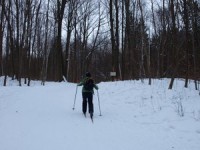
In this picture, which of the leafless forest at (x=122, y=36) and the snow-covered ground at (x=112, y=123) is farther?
the leafless forest at (x=122, y=36)

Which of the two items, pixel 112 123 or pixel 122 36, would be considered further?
pixel 122 36

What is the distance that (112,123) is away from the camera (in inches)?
448

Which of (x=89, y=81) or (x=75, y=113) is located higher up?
(x=89, y=81)

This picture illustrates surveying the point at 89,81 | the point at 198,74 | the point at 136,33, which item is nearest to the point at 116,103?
the point at 89,81

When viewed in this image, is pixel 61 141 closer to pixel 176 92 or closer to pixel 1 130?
pixel 1 130

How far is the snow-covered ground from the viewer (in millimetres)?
8266

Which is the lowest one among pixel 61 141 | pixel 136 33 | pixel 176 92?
pixel 61 141

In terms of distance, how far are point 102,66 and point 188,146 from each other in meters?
68.7

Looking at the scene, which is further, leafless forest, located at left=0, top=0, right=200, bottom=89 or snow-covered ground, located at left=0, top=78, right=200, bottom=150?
leafless forest, located at left=0, top=0, right=200, bottom=89

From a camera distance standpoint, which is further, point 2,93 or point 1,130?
point 2,93

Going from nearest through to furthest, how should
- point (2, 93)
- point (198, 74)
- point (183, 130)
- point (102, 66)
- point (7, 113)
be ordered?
point (183, 130) → point (7, 113) → point (198, 74) → point (2, 93) → point (102, 66)

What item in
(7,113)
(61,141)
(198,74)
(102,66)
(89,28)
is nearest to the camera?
(61,141)

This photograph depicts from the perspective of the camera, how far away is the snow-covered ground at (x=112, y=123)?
27.1ft

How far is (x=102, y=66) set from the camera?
7638 cm
